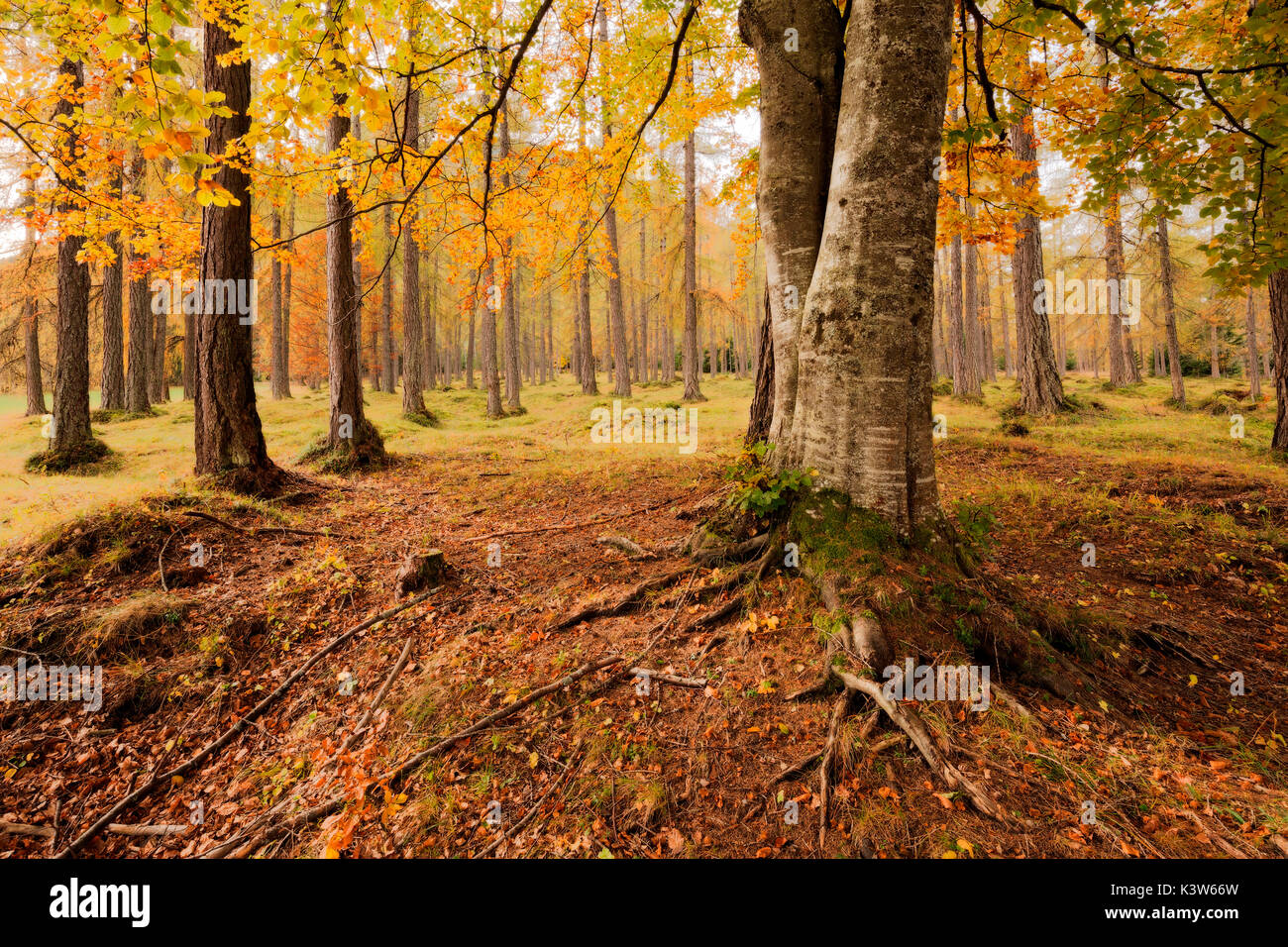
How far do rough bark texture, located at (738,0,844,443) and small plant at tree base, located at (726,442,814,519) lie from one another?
0.85ft

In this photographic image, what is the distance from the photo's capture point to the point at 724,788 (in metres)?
2.24

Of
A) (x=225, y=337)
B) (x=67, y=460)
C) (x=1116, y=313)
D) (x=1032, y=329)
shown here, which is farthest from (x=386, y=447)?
(x=1116, y=313)

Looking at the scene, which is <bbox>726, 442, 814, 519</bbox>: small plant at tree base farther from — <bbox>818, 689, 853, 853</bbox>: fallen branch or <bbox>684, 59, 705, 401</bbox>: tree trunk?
<bbox>684, 59, 705, 401</bbox>: tree trunk

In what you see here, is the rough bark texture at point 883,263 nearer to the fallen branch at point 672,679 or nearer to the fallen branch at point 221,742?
Result: the fallen branch at point 672,679

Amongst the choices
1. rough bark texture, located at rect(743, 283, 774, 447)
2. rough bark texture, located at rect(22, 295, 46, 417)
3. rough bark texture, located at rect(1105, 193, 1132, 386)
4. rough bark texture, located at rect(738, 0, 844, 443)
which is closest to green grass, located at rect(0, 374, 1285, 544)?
rough bark texture, located at rect(743, 283, 774, 447)

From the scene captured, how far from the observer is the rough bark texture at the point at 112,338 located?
13.7m

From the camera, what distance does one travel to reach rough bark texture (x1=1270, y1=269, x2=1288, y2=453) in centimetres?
731

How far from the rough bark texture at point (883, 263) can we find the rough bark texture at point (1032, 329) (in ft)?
32.6

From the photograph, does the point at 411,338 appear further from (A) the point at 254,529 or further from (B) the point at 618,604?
(B) the point at 618,604

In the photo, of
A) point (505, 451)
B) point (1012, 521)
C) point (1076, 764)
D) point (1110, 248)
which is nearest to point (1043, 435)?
point (1012, 521)

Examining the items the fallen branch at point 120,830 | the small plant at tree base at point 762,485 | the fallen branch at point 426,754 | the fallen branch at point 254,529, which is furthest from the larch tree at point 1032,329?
the fallen branch at point 120,830

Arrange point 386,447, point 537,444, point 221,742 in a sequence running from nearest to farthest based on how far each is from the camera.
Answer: point 221,742 → point 386,447 → point 537,444

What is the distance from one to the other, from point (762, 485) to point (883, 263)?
1502mm

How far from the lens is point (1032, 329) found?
10.7m
